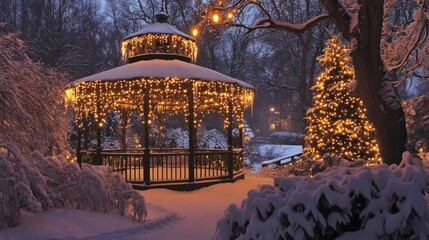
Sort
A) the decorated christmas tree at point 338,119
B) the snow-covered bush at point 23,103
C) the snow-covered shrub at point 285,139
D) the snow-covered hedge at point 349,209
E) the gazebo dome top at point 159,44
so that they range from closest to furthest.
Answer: the snow-covered hedge at point 349,209 → the snow-covered bush at point 23,103 → the decorated christmas tree at point 338,119 → the gazebo dome top at point 159,44 → the snow-covered shrub at point 285,139

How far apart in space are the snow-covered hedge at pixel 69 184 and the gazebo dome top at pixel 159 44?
8.07 meters

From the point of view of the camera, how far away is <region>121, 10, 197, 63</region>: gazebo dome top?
1667 cm

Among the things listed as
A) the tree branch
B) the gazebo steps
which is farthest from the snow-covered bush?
the tree branch

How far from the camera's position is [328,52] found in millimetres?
17609

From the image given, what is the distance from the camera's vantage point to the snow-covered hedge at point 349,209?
4.16 metres

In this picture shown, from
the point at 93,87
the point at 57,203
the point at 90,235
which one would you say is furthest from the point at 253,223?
the point at 93,87

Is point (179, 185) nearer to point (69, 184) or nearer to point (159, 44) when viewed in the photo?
point (69, 184)

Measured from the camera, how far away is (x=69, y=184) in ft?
28.6

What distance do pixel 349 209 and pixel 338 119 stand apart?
13.4m

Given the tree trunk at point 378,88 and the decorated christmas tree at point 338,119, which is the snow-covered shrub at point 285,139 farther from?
the tree trunk at point 378,88

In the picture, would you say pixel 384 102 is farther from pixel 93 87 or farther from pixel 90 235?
pixel 93 87

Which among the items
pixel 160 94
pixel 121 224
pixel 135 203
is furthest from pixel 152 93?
pixel 121 224

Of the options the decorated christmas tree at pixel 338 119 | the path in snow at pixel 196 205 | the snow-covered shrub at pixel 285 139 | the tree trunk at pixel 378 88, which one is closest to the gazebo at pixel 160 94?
the path in snow at pixel 196 205

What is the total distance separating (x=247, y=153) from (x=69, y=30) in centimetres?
2035
